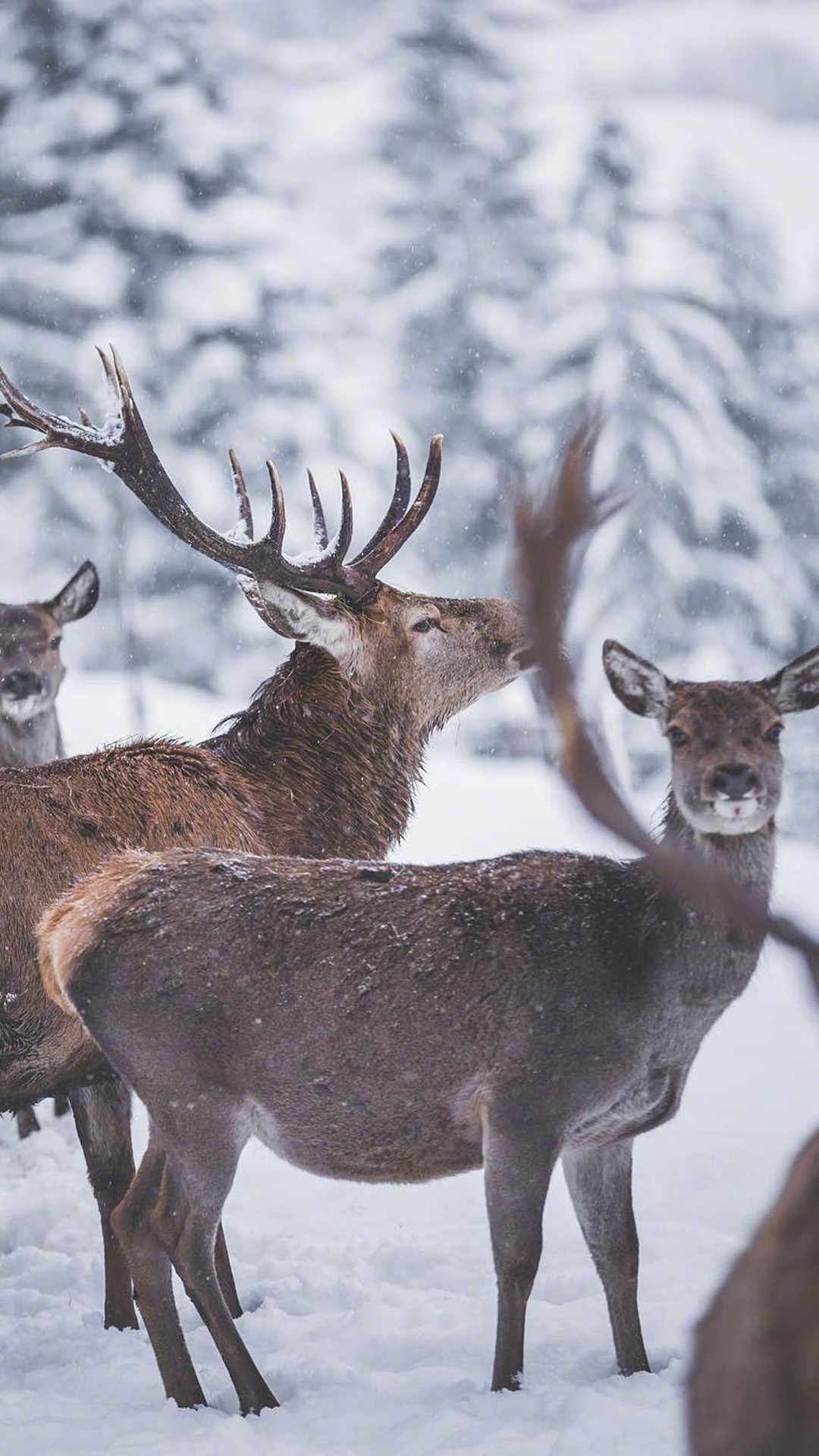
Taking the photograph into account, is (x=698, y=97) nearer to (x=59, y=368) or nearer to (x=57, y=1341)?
(x=59, y=368)

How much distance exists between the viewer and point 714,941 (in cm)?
425

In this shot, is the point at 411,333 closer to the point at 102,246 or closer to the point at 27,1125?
the point at 102,246

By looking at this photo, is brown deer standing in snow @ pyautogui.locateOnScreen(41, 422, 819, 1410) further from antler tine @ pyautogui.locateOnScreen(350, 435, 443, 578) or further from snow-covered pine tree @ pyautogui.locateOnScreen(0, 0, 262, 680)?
snow-covered pine tree @ pyautogui.locateOnScreen(0, 0, 262, 680)

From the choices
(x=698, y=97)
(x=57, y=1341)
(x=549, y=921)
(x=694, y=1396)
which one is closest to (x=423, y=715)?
(x=549, y=921)

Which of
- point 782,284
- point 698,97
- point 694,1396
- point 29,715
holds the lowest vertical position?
point 694,1396

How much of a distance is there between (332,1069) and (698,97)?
1204 inches

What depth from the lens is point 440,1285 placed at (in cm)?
530

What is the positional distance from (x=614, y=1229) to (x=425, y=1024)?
0.82m

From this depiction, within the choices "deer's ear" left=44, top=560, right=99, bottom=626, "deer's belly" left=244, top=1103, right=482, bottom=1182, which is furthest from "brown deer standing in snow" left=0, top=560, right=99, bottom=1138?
"deer's belly" left=244, top=1103, right=482, bottom=1182

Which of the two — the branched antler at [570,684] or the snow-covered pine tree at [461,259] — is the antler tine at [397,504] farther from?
the snow-covered pine tree at [461,259]

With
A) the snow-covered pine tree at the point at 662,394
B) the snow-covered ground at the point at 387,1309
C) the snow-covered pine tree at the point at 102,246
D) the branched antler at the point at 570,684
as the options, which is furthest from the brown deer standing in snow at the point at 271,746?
the snow-covered pine tree at the point at 102,246

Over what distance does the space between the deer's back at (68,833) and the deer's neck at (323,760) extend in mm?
203

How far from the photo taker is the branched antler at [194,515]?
6.09 m

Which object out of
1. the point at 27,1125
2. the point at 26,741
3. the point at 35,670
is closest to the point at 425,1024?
the point at 27,1125
